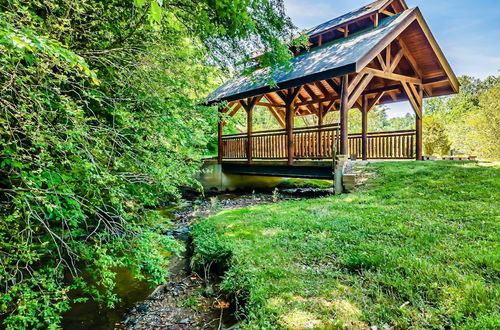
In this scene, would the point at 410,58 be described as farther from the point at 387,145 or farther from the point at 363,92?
→ the point at 387,145

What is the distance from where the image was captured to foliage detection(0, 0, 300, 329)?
2.15 m

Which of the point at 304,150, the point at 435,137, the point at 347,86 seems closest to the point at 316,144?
the point at 304,150

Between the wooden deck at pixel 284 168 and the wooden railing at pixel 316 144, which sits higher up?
the wooden railing at pixel 316 144

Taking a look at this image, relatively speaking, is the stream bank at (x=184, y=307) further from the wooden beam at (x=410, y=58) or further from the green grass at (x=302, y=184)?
the wooden beam at (x=410, y=58)

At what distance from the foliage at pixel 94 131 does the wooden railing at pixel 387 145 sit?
19.1ft

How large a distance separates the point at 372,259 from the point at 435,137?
52.2 feet

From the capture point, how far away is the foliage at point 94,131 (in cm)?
215

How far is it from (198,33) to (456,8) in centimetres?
1682

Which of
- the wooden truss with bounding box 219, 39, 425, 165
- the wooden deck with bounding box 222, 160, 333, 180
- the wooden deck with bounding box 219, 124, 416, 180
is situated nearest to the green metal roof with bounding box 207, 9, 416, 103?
the wooden truss with bounding box 219, 39, 425, 165

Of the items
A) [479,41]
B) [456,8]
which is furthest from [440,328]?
[479,41]

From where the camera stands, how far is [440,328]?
6.40ft

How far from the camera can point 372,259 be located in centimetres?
299

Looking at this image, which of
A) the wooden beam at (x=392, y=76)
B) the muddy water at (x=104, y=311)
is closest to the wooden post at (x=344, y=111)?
the wooden beam at (x=392, y=76)

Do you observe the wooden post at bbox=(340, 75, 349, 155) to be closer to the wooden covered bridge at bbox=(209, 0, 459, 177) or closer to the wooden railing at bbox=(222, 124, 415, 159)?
the wooden covered bridge at bbox=(209, 0, 459, 177)
